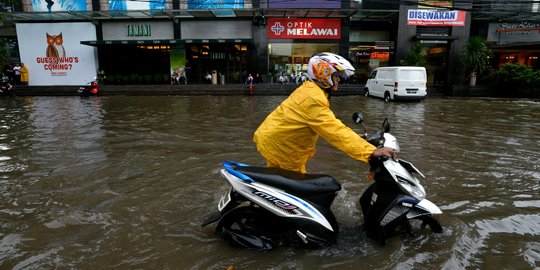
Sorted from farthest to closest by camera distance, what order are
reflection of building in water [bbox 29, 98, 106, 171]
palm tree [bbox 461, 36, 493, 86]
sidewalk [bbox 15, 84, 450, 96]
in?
sidewalk [bbox 15, 84, 450, 96]
palm tree [bbox 461, 36, 493, 86]
reflection of building in water [bbox 29, 98, 106, 171]

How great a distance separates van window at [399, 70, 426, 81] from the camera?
17.0 m

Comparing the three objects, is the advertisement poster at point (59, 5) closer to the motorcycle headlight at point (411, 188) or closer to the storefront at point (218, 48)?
the storefront at point (218, 48)

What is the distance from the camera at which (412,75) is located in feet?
56.1

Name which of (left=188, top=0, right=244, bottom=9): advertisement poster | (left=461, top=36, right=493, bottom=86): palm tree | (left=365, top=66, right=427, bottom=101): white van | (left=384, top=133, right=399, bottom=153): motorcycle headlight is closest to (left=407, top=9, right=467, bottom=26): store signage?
(left=461, top=36, right=493, bottom=86): palm tree

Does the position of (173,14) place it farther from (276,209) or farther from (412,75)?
(276,209)

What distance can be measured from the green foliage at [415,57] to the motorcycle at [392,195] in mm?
21392

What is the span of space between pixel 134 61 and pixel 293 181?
26.6 m

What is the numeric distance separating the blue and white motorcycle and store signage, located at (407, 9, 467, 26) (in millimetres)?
23460

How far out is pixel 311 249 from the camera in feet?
10.6

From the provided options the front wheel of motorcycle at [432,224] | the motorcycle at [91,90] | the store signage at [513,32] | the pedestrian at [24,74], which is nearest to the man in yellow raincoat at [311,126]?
the front wheel of motorcycle at [432,224]

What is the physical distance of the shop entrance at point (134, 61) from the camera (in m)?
26.3

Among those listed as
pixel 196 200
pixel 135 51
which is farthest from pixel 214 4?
pixel 196 200

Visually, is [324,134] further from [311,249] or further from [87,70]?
[87,70]

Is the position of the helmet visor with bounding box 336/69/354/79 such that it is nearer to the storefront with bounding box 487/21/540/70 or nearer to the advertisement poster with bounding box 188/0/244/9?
the advertisement poster with bounding box 188/0/244/9
